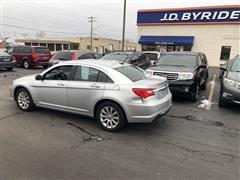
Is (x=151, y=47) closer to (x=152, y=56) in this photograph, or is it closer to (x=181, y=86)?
(x=152, y=56)

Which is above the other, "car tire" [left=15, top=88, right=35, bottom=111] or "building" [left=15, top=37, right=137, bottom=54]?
"building" [left=15, top=37, right=137, bottom=54]

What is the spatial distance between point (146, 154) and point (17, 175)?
2060 millimetres

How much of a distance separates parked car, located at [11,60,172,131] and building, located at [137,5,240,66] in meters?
21.3

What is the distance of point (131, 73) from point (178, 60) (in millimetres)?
3910

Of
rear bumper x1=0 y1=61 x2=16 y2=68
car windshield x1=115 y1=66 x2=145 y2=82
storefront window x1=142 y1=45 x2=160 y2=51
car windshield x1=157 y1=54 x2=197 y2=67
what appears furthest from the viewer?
storefront window x1=142 y1=45 x2=160 y2=51

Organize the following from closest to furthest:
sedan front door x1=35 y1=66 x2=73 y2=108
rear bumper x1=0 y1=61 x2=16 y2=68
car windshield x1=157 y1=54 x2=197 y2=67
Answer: sedan front door x1=35 y1=66 x2=73 y2=108, car windshield x1=157 y1=54 x2=197 y2=67, rear bumper x1=0 y1=61 x2=16 y2=68

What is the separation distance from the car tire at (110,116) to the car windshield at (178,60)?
4418 mm

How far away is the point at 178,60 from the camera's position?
8.43m

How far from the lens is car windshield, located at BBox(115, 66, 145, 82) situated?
4919mm

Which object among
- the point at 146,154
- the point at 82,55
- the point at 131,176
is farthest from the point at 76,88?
the point at 82,55

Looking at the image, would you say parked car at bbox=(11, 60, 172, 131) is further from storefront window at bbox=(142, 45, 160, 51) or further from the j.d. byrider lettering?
storefront window at bbox=(142, 45, 160, 51)

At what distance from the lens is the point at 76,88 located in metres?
5.04

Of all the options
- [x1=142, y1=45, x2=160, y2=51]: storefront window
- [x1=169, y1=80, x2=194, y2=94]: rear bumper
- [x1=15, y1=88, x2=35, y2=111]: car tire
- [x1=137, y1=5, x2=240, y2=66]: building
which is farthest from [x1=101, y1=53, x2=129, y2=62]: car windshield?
[x1=142, y1=45, x2=160, y2=51]: storefront window

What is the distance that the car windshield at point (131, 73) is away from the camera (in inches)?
194
